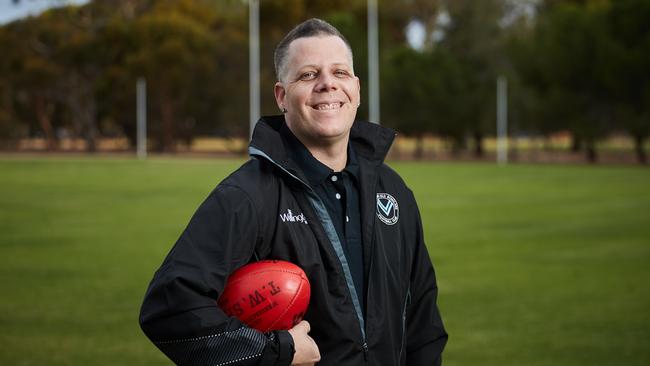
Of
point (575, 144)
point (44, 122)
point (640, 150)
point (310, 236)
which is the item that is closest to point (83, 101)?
point (44, 122)

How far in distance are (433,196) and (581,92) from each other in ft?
95.7

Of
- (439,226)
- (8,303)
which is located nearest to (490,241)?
(439,226)

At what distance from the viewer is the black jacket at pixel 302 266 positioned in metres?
2.89

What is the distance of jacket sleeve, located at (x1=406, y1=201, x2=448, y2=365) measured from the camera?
11.6 ft

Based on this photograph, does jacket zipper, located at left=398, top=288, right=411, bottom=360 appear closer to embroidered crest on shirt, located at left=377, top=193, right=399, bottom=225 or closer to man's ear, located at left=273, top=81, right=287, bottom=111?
embroidered crest on shirt, located at left=377, top=193, right=399, bottom=225

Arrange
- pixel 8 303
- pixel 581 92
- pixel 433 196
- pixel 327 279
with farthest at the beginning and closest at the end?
pixel 581 92 → pixel 433 196 → pixel 8 303 → pixel 327 279

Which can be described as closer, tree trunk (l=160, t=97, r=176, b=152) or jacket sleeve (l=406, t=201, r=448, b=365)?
jacket sleeve (l=406, t=201, r=448, b=365)

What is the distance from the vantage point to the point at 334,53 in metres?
3.19

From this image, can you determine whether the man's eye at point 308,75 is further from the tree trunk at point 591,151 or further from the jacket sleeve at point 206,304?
the tree trunk at point 591,151

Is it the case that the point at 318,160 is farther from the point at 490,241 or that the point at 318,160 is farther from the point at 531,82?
the point at 531,82

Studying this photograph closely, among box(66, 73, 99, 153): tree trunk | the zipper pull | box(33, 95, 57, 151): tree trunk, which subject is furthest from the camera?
box(33, 95, 57, 151): tree trunk

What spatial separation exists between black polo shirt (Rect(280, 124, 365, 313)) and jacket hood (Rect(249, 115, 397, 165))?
3.6 inches

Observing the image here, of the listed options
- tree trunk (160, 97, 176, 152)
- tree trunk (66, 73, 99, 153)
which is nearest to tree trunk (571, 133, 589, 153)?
tree trunk (160, 97, 176, 152)

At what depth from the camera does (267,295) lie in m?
3.08
